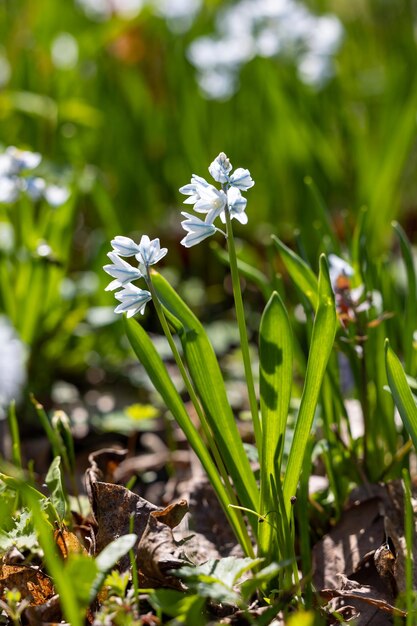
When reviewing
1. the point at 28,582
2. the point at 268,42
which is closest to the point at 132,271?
the point at 28,582

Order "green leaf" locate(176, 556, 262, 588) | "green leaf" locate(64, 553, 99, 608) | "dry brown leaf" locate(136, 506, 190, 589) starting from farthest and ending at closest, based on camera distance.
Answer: "dry brown leaf" locate(136, 506, 190, 589), "green leaf" locate(176, 556, 262, 588), "green leaf" locate(64, 553, 99, 608)

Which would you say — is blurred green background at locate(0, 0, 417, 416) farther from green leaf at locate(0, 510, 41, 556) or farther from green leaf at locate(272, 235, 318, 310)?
green leaf at locate(0, 510, 41, 556)

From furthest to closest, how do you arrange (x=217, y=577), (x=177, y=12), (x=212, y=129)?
(x=177, y=12) < (x=212, y=129) < (x=217, y=577)

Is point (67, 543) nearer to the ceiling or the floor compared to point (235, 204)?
nearer to the floor

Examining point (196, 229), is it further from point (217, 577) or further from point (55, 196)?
point (55, 196)

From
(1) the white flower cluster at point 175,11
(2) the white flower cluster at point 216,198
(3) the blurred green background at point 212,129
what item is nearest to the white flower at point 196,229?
(2) the white flower cluster at point 216,198

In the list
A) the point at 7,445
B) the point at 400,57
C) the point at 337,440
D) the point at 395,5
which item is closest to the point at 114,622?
the point at 337,440

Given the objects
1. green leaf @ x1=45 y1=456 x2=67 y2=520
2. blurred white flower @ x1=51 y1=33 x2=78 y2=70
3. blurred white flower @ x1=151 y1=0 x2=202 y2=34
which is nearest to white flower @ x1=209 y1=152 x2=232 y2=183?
green leaf @ x1=45 y1=456 x2=67 y2=520
